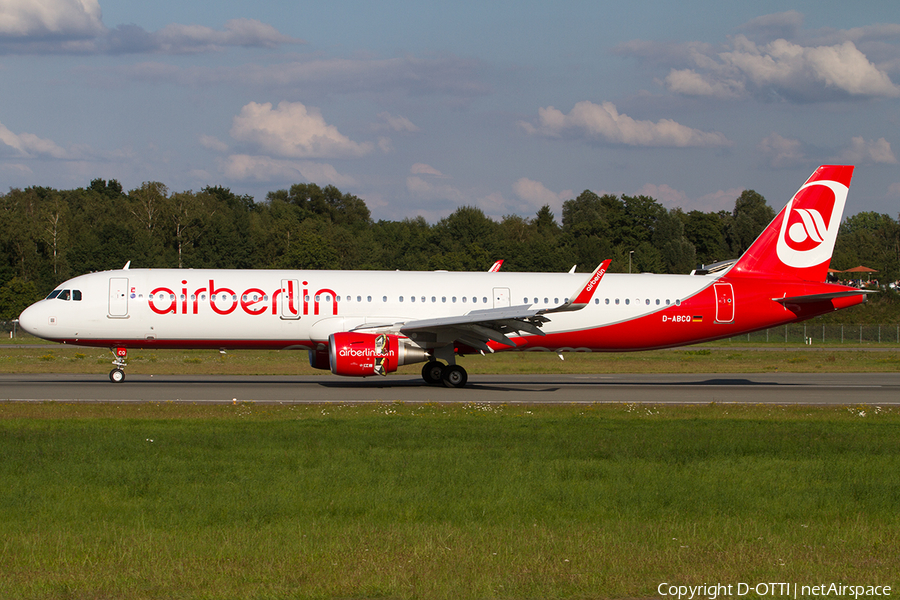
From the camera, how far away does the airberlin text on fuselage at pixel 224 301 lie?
1013 inches

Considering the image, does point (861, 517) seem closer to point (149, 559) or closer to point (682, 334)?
point (149, 559)

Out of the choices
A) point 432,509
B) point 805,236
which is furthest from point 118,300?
point 805,236

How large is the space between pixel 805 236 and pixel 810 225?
43 centimetres

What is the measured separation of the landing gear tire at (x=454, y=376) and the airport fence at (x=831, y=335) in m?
44.7

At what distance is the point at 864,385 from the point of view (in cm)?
2912

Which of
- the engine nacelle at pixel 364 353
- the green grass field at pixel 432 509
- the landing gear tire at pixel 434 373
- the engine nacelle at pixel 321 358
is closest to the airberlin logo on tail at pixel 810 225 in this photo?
the landing gear tire at pixel 434 373

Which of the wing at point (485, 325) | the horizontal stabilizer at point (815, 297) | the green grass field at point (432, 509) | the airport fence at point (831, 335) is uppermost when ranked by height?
the horizontal stabilizer at point (815, 297)

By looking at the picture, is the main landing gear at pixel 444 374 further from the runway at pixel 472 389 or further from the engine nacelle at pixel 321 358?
the engine nacelle at pixel 321 358

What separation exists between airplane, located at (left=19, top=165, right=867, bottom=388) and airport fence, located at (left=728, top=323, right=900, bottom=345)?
124ft

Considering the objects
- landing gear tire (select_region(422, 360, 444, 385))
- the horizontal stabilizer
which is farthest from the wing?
the horizontal stabilizer

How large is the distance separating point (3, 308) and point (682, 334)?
60.2 meters

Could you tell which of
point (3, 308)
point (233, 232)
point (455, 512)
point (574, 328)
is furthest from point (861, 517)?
point (233, 232)

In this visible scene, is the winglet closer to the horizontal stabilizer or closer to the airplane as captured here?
the airplane

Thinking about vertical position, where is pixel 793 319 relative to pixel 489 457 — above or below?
above
